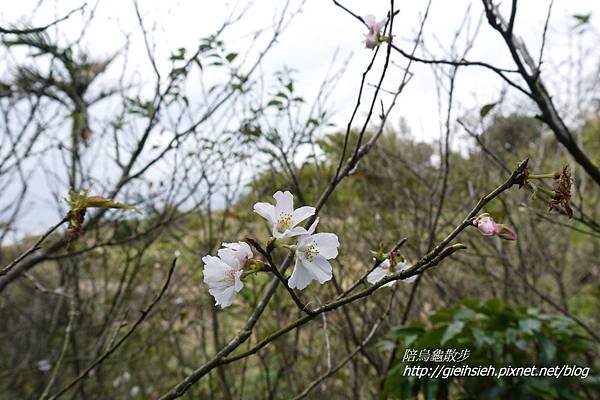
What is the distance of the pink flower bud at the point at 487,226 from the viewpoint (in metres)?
0.79

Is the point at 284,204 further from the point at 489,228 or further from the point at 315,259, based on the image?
the point at 489,228

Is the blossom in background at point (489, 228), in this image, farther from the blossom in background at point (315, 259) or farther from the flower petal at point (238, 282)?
the flower petal at point (238, 282)

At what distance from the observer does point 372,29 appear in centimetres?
138

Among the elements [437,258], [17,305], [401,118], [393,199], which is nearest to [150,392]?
[17,305]

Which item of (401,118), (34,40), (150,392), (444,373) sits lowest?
(444,373)

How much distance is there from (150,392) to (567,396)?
3725 millimetres

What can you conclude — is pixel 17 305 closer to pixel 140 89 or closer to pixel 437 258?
pixel 140 89

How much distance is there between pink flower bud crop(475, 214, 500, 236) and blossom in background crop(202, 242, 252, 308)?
41cm

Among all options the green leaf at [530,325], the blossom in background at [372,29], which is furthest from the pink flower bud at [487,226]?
the green leaf at [530,325]

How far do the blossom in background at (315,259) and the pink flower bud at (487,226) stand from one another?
26 centimetres

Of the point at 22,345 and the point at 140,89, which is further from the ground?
the point at 140,89

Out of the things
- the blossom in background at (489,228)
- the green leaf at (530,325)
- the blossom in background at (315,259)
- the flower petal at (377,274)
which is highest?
the blossom in background at (315,259)

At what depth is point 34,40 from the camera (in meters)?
2.62

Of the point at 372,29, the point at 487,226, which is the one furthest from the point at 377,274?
the point at 372,29
